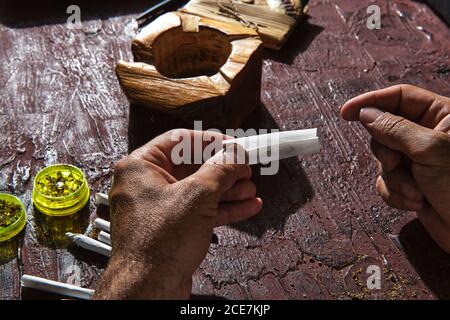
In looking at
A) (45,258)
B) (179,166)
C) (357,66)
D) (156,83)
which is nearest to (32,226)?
(45,258)

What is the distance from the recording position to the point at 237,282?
Result: 1.46 metres

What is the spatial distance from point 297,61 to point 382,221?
0.79 meters

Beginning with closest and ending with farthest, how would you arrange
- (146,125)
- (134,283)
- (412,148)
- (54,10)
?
(134,283) → (412,148) → (146,125) → (54,10)

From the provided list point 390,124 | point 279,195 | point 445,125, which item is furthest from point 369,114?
point 279,195

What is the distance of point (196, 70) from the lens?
194cm

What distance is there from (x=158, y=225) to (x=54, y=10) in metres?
1.49

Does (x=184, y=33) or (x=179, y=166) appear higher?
(x=184, y=33)

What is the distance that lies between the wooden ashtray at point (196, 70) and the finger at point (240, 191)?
0.36m

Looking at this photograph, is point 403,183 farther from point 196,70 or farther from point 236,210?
point 196,70

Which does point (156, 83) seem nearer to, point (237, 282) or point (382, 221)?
point (237, 282)

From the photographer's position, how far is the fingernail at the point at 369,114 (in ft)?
5.00

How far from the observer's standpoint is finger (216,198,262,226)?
1.45m

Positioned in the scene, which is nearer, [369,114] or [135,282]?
[135,282]

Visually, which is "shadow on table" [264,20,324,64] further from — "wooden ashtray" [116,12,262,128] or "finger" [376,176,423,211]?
"finger" [376,176,423,211]
